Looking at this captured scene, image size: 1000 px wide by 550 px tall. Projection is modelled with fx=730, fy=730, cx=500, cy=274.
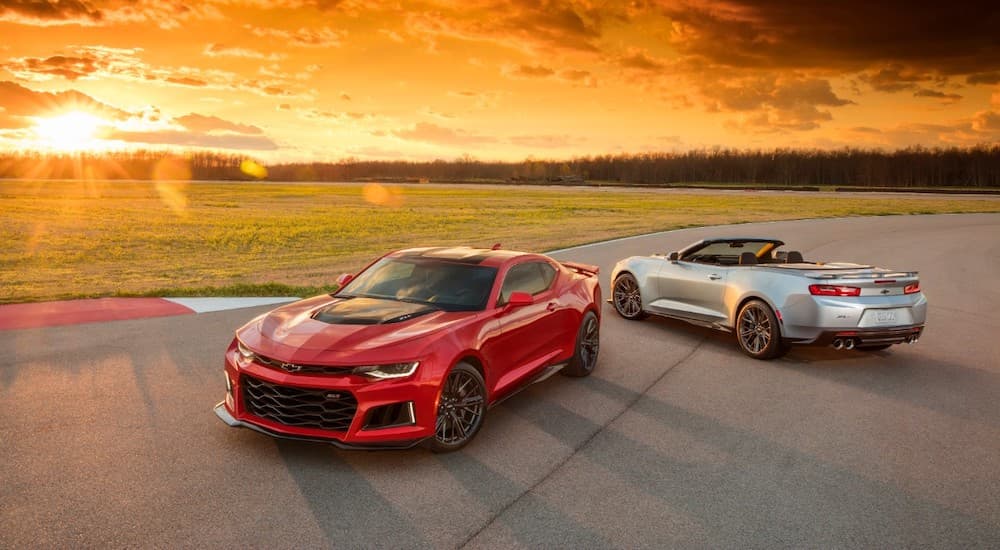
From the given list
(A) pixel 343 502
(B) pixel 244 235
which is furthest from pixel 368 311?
(B) pixel 244 235

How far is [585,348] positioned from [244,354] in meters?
3.60

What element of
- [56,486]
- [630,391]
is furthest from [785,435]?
[56,486]

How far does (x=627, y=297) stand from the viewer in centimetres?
1089

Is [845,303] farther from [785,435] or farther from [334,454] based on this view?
[334,454]

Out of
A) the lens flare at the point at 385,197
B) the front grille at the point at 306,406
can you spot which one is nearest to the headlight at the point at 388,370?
the front grille at the point at 306,406

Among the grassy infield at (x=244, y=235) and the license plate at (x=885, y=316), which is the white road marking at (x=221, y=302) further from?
the license plate at (x=885, y=316)

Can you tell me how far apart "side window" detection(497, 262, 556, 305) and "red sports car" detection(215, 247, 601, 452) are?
15mm

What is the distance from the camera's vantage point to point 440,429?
5.37 meters

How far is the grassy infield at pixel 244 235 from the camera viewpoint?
16.3 meters

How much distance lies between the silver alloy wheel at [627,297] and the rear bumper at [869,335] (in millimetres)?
2886

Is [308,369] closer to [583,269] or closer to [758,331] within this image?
[583,269]

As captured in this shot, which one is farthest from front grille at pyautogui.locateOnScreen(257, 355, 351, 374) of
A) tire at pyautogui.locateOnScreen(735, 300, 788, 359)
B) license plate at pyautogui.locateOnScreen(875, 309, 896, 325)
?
license plate at pyautogui.locateOnScreen(875, 309, 896, 325)

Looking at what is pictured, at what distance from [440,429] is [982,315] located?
1040 centimetres

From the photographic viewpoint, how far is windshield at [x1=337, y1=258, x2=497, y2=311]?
629 centimetres
